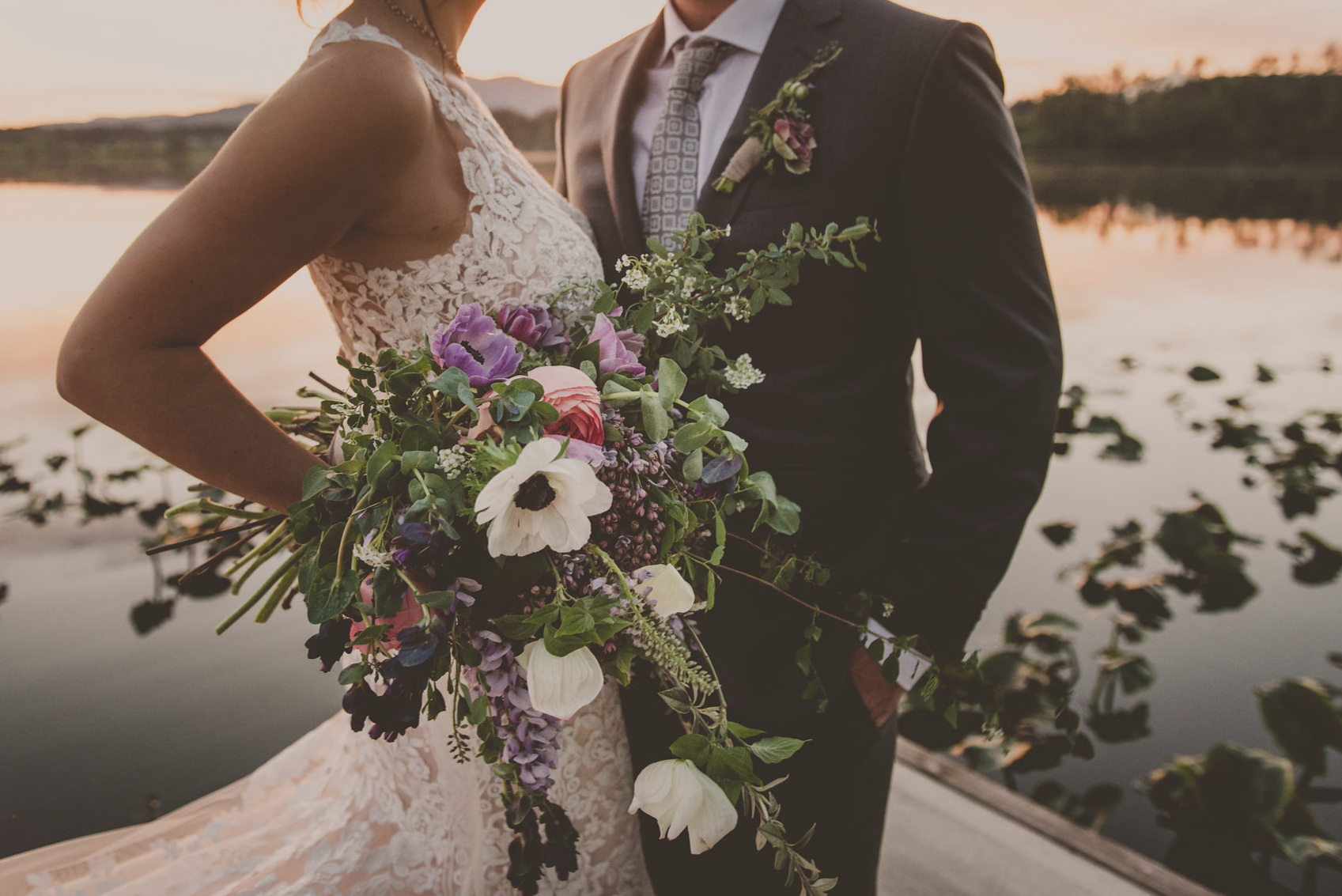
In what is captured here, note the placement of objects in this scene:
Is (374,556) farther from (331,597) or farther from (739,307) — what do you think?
(739,307)

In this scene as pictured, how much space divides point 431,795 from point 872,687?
0.71 meters

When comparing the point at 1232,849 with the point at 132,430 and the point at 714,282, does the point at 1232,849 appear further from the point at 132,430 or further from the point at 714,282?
the point at 132,430

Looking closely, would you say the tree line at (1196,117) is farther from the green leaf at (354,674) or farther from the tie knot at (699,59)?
the green leaf at (354,674)

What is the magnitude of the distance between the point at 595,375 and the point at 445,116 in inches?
20.2

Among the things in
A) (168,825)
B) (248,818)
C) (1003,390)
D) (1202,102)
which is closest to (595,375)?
(1003,390)

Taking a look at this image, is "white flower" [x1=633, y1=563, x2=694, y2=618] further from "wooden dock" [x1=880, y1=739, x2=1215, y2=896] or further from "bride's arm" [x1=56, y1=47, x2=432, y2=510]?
"wooden dock" [x1=880, y1=739, x2=1215, y2=896]

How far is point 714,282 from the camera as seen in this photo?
953 millimetres

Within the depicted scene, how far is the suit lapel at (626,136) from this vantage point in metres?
1.24

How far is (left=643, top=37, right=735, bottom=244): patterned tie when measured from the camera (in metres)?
1.24

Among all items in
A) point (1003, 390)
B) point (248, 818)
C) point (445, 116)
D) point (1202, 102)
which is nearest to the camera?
point (445, 116)

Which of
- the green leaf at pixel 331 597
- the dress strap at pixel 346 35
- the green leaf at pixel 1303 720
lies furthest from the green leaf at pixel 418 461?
the green leaf at pixel 1303 720

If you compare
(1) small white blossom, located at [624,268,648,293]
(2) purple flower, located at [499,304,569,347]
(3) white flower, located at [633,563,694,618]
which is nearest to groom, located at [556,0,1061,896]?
(1) small white blossom, located at [624,268,648,293]

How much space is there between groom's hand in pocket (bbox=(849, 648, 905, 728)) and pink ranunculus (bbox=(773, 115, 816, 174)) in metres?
0.76

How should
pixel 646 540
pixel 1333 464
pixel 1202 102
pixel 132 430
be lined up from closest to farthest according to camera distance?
pixel 646 540
pixel 132 430
pixel 1333 464
pixel 1202 102
